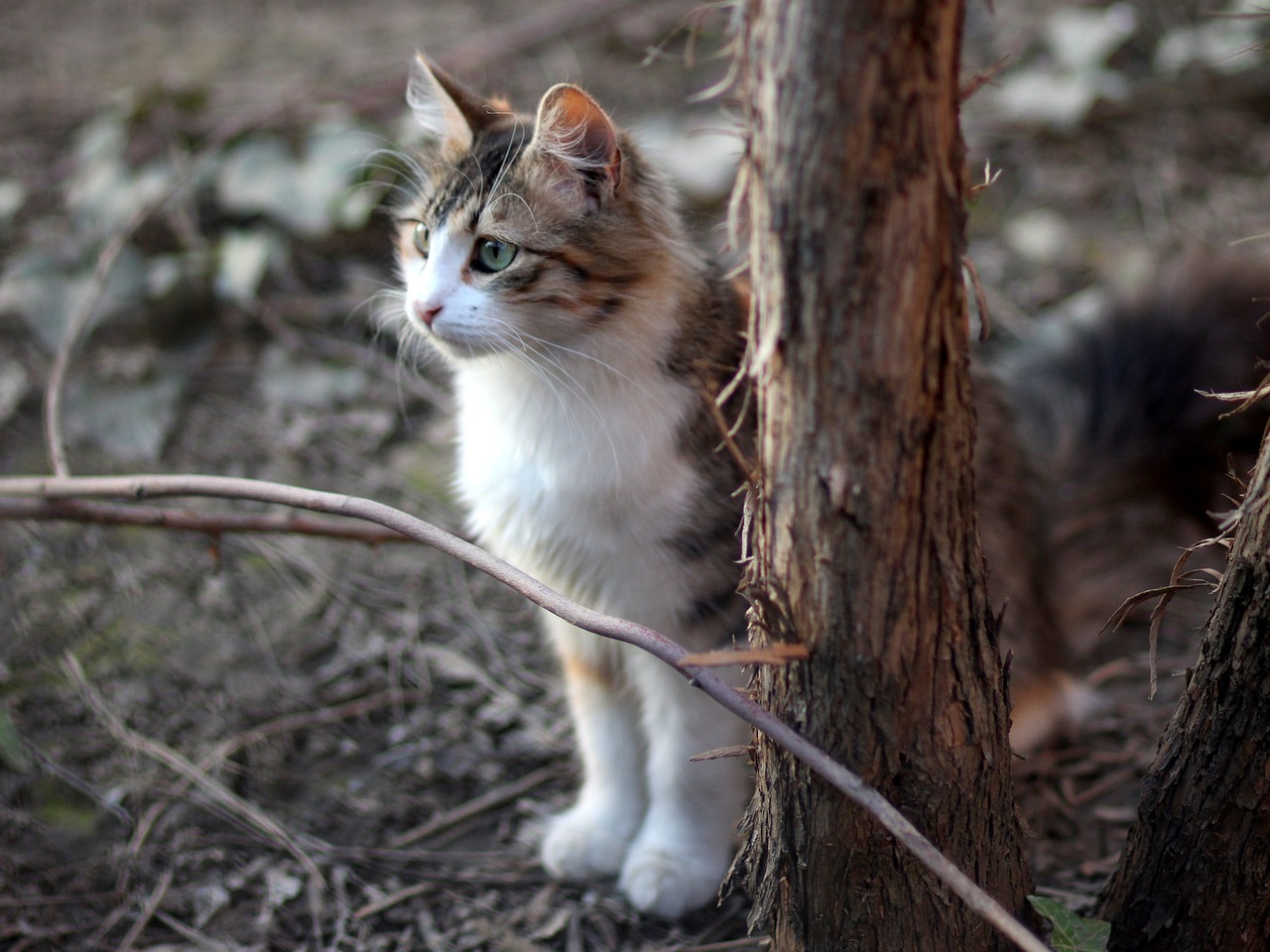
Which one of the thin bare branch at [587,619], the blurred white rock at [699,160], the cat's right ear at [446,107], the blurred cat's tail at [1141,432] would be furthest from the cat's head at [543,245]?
the blurred white rock at [699,160]

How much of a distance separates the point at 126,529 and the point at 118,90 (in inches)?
98.8

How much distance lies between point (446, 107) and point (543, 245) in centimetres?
43

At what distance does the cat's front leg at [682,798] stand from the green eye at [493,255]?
78 cm

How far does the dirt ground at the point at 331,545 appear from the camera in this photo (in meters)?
2.10

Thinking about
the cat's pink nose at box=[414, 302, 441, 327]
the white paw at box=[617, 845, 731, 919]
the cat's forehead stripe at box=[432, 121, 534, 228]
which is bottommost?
the white paw at box=[617, 845, 731, 919]

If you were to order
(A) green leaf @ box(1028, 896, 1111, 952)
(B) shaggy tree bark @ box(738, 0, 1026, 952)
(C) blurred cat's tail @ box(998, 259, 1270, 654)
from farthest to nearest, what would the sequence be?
(C) blurred cat's tail @ box(998, 259, 1270, 654) → (A) green leaf @ box(1028, 896, 1111, 952) → (B) shaggy tree bark @ box(738, 0, 1026, 952)

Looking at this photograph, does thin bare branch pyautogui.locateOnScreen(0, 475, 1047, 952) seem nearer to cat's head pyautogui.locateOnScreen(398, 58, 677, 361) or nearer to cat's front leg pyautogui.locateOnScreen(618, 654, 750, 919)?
cat's head pyautogui.locateOnScreen(398, 58, 677, 361)

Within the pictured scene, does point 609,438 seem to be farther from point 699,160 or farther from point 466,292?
point 699,160

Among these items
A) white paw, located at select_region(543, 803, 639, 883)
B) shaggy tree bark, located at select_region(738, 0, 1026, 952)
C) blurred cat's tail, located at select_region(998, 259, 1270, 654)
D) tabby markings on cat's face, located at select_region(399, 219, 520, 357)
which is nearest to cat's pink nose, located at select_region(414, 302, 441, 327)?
tabby markings on cat's face, located at select_region(399, 219, 520, 357)

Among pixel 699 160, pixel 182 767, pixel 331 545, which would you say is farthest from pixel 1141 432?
pixel 182 767

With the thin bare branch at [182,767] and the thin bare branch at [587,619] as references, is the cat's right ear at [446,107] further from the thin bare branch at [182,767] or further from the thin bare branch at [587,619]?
the thin bare branch at [182,767]

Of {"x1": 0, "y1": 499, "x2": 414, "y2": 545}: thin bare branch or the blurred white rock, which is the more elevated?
the blurred white rock

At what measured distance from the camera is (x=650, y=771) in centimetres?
218

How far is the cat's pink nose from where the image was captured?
70.8 inches
